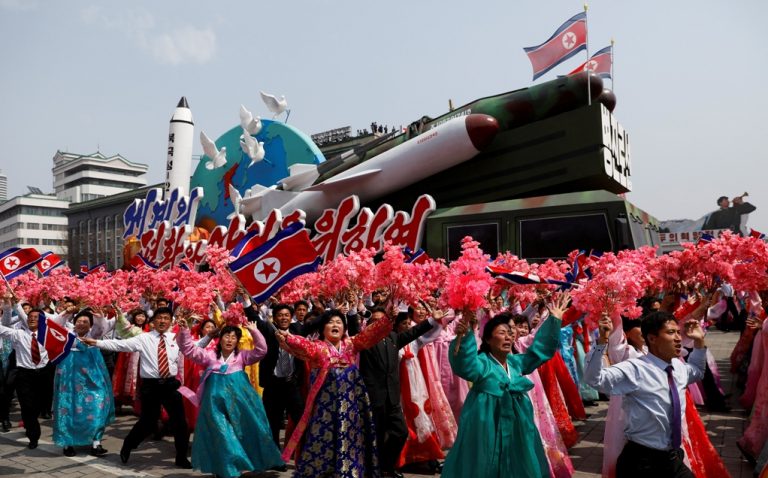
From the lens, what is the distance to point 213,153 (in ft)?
97.1

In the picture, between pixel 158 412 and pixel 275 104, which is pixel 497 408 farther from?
pixel 275 104

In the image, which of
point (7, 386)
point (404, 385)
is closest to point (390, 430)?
point (404, 385)

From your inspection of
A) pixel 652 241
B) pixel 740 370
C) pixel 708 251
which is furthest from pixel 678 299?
pixel 652 241

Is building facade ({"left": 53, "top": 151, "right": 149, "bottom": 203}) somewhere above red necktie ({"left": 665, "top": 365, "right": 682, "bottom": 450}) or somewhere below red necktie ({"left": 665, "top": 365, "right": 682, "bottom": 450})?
above

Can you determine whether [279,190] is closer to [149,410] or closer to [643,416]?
[149,410]

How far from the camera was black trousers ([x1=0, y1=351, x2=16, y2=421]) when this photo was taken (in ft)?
25.9

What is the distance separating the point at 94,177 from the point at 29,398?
101082 mm

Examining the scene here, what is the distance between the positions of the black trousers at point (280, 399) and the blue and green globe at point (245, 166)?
19481 mm

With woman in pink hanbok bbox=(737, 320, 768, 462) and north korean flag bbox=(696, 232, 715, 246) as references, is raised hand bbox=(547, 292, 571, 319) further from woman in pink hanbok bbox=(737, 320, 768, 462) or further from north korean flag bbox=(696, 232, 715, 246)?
woman in pink hanbok bbox=(737, 320, 768, 462)

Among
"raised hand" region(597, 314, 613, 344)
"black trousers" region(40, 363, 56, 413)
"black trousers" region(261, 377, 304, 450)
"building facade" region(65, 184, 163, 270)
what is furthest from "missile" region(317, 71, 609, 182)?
"building facade" region(65, 184, 163, 270)

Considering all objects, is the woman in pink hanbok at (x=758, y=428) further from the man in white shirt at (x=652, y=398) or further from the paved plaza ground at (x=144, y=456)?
the man in white shirt at (x=652, y=398)

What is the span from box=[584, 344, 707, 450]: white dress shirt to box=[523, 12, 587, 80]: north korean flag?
1486 cm

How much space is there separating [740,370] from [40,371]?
9808mm

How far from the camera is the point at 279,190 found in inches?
981
